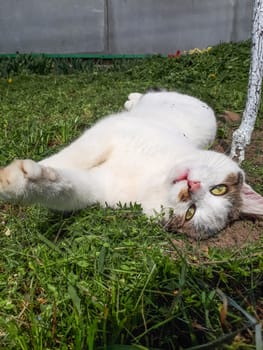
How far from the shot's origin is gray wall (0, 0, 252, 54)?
8.23 metres

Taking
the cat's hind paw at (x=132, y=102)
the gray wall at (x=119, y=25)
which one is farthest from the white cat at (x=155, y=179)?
the gray wall at (x=119, y=25)

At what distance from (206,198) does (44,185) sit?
35.4 inches

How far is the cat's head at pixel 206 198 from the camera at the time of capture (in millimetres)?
2658

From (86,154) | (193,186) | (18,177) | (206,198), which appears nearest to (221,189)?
(206,198)

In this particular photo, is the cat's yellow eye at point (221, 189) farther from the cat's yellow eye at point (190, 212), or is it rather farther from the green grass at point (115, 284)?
the green grass at point (115, 284)

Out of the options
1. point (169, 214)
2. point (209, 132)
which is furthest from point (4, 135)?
point (169, 214)

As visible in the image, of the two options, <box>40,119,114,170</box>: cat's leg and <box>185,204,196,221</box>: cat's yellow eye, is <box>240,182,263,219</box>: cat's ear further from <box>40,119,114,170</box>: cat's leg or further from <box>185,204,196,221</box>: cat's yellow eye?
<box>40,119,114,170</box>: cat's leg

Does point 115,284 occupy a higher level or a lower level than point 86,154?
lower

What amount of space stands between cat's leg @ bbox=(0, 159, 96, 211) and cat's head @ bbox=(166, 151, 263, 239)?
0.48 m

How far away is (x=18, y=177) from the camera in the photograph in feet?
6.96

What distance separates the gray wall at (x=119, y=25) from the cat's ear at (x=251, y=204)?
6051 millimetres

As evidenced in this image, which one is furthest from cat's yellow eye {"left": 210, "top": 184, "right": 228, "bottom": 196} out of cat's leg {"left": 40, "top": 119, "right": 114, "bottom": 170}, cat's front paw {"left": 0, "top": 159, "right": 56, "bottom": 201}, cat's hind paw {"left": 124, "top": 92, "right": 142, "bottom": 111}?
cat's hind paw {"left": 124, "top": 92, "right": 142, "bottom": 111}

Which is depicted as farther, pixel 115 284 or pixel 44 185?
pixel 44 185

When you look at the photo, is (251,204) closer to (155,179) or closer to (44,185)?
(155,179)
